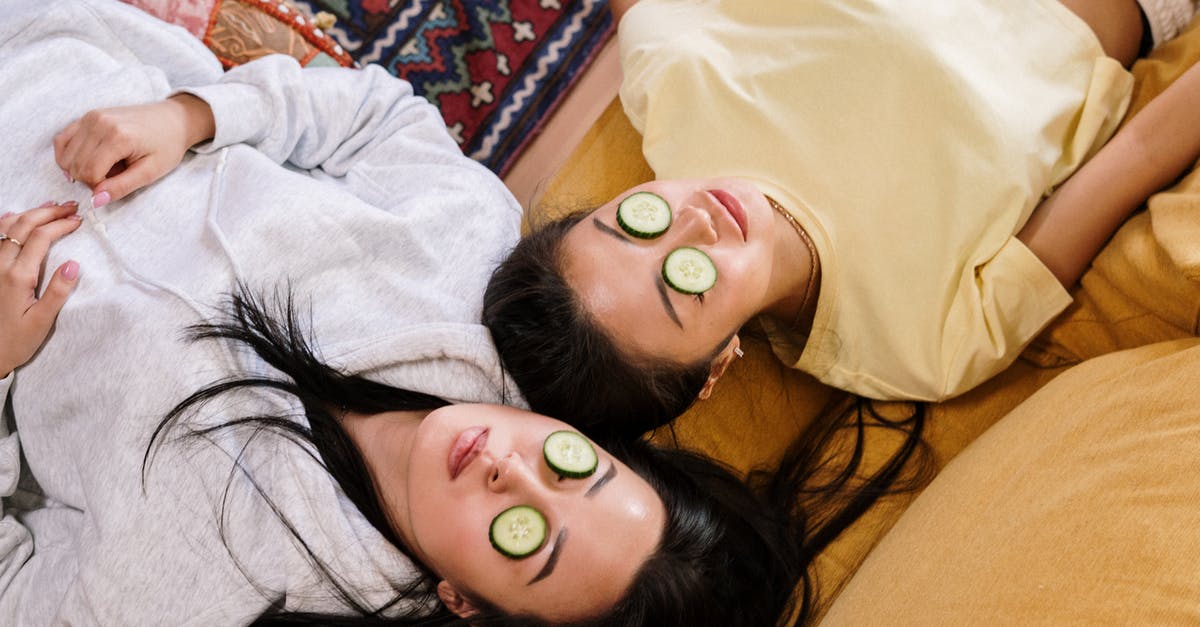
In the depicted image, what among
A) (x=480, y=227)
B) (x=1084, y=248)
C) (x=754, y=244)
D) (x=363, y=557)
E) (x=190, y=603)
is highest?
(x=1084, y=248)

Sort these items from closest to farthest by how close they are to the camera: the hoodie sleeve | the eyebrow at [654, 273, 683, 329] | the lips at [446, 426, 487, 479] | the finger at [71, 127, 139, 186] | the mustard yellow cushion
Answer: the mustard yellow cushion → the lips at [446, 426, 487, 479] → the eyebrow at [654, 273, 683, 329] → the finger at [71, 127, 139, 186] → the hoodie sleeve

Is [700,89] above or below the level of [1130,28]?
below

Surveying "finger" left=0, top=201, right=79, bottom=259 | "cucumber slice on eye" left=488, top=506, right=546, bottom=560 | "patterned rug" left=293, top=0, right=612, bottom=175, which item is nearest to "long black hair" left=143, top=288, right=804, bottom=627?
"cucumber slice on eye" left=488, top=506, right=546, bottom=560

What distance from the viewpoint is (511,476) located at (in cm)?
112

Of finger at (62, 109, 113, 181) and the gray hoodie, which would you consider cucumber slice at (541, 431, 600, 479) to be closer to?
the gray hoodie

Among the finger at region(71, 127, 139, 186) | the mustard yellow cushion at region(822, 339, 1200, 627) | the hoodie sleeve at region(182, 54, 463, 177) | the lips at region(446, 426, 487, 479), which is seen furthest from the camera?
the hoodie sleeve at region(182, 54, 463, 177)

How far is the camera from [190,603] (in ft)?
3.99

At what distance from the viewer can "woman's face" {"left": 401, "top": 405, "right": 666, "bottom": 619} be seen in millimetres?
1106

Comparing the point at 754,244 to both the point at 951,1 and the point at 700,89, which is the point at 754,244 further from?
the point at 951,1

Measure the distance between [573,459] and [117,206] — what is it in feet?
2.89

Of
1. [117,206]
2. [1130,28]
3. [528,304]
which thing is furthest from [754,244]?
[117,206]

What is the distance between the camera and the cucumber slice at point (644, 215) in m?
1.29

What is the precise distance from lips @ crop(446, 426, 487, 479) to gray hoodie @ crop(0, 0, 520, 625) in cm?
18

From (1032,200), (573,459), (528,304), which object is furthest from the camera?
(1032,200)
